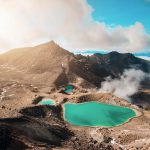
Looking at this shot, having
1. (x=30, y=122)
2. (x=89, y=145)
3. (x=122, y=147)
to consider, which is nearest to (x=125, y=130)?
(x=122, y=147)

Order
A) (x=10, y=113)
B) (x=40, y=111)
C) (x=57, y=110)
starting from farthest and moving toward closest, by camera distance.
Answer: (x=57, y=110) → (x=40, y=111) → (x=10, y=113)

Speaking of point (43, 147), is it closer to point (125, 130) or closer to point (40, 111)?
point (125, 130)

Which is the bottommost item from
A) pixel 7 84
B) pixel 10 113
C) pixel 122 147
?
pixel 122 147

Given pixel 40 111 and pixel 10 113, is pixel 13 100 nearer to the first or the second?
pixel 40 111

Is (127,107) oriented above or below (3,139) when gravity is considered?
above

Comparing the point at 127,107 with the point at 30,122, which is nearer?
the point at 30,122

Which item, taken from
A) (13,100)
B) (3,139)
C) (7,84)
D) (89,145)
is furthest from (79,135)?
(7,84)

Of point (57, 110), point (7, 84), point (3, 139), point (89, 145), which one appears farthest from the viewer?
point (7, 84)
